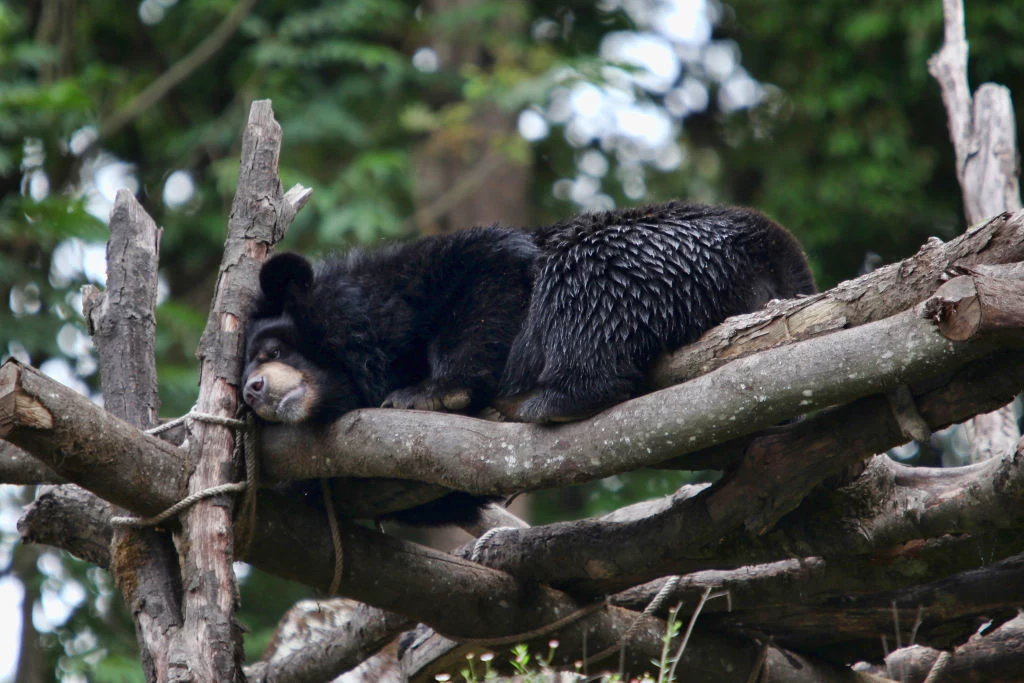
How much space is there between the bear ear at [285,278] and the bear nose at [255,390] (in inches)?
19.1

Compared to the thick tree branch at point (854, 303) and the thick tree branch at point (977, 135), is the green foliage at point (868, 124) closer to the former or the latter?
the thick tree branch at point (977, 135)

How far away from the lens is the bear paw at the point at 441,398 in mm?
4145

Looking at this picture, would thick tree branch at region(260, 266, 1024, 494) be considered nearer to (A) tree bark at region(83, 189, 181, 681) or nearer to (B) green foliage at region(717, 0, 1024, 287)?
(A) tree bark at region(83, 189, 181, 681)

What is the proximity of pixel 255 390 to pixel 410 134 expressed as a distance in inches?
290

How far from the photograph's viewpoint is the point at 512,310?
14.2 ft

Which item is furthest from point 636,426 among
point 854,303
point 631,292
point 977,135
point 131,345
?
point 977,135

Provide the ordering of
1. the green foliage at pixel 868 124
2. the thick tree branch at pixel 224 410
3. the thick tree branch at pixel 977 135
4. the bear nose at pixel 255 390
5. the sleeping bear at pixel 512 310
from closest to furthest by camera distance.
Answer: the thick tree branch at pixel 224 410, the sleeping bear at pixel 512 310, the bear nose at pixel 255 390, the thick tree branch at pixel 977 135, the green foliage at pixel 868 124

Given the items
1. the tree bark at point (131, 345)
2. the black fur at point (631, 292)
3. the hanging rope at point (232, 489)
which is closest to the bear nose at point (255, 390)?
the hanging rope at point (232, 489)

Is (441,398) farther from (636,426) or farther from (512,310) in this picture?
(636,426)

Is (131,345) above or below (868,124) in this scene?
below

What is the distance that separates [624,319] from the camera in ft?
12.5

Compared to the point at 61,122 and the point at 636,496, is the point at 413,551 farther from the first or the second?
the point at 61,122

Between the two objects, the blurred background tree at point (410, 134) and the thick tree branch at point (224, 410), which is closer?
the thick tree branch at point (224, 410)

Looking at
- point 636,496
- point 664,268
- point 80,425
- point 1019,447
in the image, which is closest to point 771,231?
point 664,268
